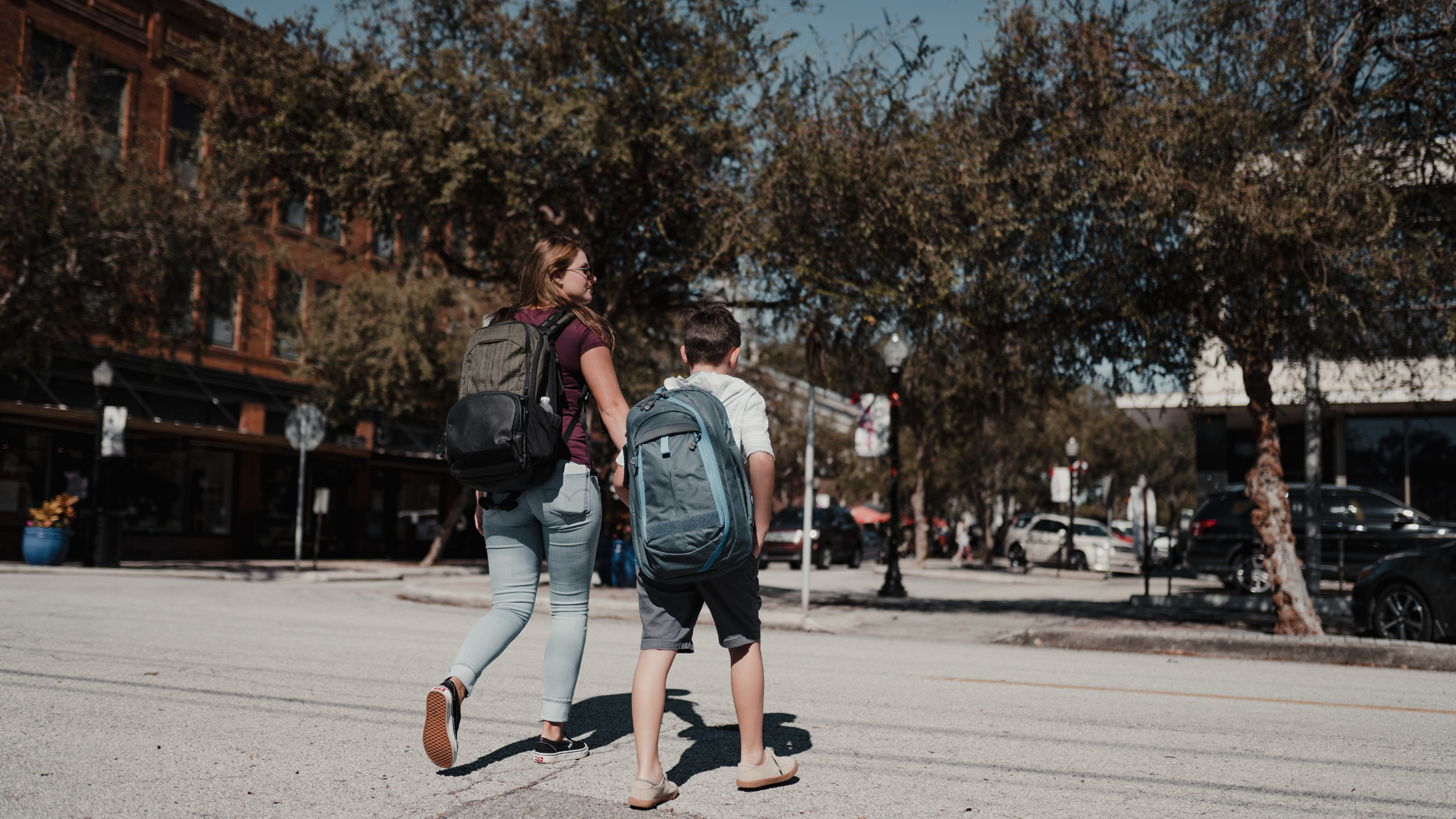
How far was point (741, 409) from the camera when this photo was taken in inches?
152

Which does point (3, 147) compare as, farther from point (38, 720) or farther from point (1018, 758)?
point (1018, 758)

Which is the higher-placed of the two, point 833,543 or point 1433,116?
point 1433,116

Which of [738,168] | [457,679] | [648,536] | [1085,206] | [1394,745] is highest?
[738,168]

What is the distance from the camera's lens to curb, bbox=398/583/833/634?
12.0m

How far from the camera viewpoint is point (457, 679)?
393cm

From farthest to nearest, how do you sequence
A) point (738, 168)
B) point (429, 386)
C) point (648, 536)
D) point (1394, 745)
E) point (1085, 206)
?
point (429, 386)
point (738, 168)
point (1085, 206)
point (1394, 745)
point (648, 536)

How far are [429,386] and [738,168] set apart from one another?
12.2 metres

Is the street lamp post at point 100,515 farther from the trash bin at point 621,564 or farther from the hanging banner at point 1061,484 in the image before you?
the hanging banner at point 1061,484

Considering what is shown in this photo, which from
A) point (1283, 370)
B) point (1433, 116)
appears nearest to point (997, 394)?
point (1283, 370)

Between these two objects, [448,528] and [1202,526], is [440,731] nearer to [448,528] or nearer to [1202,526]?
[1202,526]

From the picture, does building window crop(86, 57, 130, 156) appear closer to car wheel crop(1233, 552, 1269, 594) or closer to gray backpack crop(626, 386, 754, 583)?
gray backpack crop(626, 386, 754, 583)

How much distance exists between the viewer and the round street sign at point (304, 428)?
814 inches

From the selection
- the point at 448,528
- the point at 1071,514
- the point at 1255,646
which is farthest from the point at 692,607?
the point at 1071,514

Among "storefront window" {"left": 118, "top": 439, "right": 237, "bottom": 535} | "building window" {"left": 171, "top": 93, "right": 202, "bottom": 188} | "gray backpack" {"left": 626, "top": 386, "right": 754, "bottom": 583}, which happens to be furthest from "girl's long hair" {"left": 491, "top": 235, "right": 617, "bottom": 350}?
"building window" {"left": 171, "top": 93, "right": 202, "bottom": 188}
